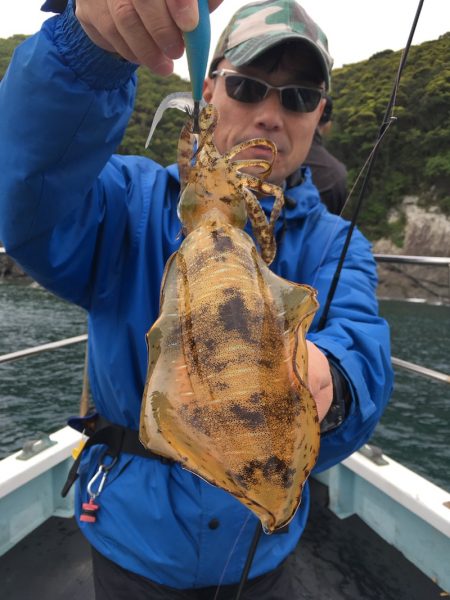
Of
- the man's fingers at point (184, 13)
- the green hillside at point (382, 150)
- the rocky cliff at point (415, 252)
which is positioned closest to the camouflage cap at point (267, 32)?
the man's fingers at point (184, 13)

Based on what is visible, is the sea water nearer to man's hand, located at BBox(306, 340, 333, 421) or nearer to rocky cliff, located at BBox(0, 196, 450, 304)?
man's hand, located at BBox(306, 340, 333, 421)

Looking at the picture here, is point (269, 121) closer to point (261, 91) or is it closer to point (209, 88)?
point (261, 91)

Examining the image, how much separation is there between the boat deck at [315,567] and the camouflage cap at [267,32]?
3.23 metres

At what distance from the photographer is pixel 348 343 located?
1403 millimetres

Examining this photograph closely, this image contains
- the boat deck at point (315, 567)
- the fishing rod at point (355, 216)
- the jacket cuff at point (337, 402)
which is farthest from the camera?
the boat deck at point (315, 567)

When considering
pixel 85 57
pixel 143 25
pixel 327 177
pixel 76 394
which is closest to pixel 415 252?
pixel 76 394

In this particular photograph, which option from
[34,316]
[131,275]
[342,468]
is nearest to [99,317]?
[131,275]

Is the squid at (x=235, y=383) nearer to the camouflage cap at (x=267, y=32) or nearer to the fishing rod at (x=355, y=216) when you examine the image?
the fishing rod at (x=355, y=216)

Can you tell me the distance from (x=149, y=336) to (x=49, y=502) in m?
3.48

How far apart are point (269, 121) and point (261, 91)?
124 millimetres

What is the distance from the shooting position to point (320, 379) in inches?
43.8

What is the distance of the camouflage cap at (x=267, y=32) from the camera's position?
182 centimetres

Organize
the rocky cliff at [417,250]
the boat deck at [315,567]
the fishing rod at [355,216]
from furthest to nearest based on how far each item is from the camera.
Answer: the rocky cliff at [417,250], the boat deck at [315,567], the fishing rod at [355,216]

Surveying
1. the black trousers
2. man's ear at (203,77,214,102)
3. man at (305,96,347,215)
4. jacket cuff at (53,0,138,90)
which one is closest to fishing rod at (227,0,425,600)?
the black trousers
